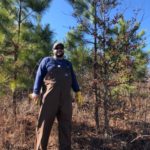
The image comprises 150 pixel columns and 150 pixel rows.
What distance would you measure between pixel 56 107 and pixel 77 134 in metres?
1.99

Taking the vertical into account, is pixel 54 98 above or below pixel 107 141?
above

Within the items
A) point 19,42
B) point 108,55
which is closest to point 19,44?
point 19,42

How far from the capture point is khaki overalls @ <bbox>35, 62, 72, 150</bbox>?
640 cm

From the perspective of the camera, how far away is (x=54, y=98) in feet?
21.0

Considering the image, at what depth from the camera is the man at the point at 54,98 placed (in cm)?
640

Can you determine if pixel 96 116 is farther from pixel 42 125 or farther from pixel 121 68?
pixel 42 125

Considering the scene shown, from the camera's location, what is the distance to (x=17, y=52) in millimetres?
9320

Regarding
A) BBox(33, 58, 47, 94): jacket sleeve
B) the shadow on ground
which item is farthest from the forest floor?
BBox(33, 58, 47, 94): jacket sleeve

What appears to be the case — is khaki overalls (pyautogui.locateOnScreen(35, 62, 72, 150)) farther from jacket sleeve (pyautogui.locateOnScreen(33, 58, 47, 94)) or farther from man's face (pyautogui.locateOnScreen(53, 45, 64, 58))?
man's face (pyautogui.locateOnScreen(53, 45, 64, 58))

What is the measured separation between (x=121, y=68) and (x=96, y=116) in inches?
49.1

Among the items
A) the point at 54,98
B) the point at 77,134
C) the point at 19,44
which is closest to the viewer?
the point at 54,98

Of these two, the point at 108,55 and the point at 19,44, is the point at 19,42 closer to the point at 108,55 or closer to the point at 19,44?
the point at 19,44

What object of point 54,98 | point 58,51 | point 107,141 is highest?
point 58,51

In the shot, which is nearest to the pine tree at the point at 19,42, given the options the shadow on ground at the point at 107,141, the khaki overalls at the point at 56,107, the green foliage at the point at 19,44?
the green foliage at the point at 19,44
